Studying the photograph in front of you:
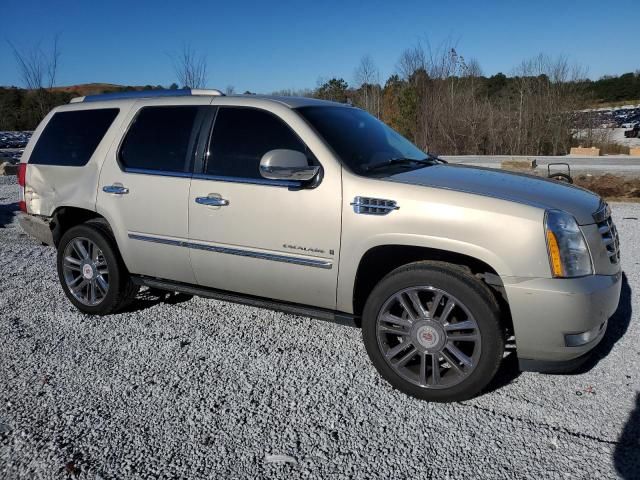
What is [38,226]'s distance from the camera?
4.94 meters

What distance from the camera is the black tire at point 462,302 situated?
300 centimetres

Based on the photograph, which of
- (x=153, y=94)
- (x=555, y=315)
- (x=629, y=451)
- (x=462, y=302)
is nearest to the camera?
(x=629, y=451)

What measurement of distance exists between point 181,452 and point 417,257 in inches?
71.4

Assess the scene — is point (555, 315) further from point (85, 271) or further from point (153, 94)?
point (85, 271)

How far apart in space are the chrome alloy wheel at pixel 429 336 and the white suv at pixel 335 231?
0.4 inches

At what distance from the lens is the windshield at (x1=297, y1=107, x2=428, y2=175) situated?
3.64 metres

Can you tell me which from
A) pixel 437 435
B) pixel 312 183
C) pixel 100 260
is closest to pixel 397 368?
pixel 437 435

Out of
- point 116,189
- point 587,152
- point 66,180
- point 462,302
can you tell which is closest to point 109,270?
point 116,189

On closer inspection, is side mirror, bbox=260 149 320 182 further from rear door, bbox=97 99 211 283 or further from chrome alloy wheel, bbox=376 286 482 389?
chrome alloy wheel, bbox=376 286 482 389

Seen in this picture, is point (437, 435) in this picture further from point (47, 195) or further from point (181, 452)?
point (47, 195)

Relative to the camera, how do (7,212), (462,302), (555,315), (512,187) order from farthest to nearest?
(7,212)
(512,187)
(462,302)
(555,315)

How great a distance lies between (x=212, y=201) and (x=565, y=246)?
233 centimetres

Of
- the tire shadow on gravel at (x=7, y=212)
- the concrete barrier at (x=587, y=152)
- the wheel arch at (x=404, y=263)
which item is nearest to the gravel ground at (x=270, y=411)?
the wheel arch at (x=404, y=263)

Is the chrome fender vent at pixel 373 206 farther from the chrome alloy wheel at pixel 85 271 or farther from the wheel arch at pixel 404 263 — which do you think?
the chrome alloy wheel at pixel 85 271
